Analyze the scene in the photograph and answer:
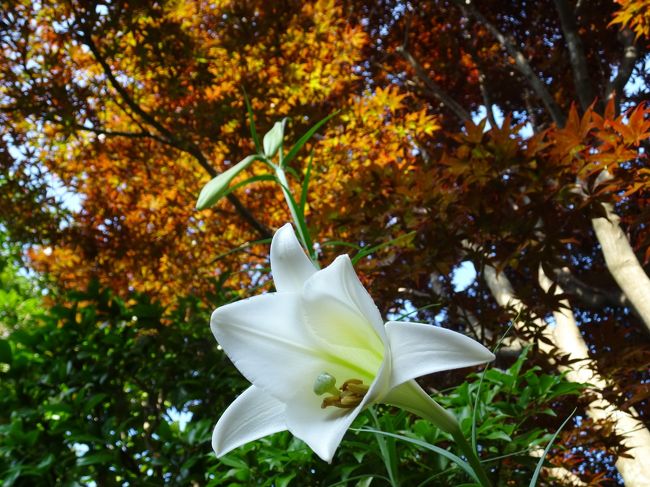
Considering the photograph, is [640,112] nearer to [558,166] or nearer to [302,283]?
Answer: [558,166]

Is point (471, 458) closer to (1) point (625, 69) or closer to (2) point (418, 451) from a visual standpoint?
(2) point (418, 451)

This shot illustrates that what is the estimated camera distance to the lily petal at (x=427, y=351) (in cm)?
46

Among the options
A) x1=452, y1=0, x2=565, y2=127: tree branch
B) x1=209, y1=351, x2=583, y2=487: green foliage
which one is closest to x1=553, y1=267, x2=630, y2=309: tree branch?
x1=452, y1=0, x2=565, y2=127: tree branch

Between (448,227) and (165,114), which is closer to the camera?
(448,227)

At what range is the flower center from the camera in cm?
56

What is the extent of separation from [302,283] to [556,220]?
1324mm

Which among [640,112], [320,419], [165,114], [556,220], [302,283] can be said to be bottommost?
[320,419]

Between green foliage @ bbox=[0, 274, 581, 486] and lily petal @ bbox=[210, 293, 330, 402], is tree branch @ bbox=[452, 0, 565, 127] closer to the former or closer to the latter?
green foliage @ bbox=[0, 274, 581, 486]

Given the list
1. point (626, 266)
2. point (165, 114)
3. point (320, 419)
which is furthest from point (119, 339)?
point (626, 266)

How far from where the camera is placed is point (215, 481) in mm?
1343

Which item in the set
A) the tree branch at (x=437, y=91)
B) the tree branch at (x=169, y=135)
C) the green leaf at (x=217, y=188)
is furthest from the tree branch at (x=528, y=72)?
the green leaf at (x=217, y=188)

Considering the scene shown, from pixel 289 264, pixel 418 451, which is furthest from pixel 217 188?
pixel 418 451

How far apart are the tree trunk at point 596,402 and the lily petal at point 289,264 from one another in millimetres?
1266

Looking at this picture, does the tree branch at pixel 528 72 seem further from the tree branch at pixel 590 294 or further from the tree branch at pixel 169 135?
the tree branch at pixel 169 135
